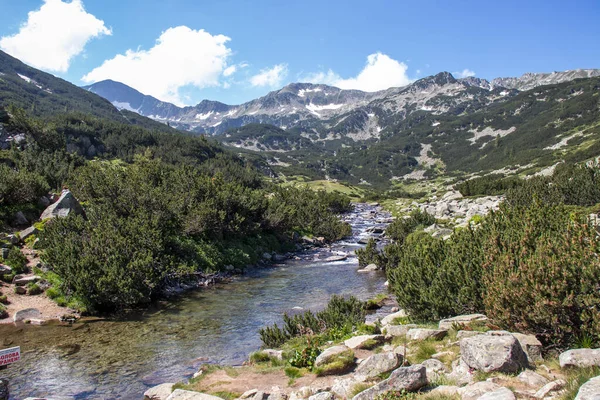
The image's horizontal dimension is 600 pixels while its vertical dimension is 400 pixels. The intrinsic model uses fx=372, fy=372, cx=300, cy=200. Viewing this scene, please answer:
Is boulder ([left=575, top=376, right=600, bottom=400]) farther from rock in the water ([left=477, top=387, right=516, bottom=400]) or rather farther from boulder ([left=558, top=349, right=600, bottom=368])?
boulder ([left=558, top=349, right=600, bottom=368])

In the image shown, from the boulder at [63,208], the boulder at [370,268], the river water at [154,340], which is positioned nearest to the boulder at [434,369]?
the river water at [154,340]

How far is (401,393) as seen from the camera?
290 inches

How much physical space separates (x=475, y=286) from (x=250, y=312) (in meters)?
12.3

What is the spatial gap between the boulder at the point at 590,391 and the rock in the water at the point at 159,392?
9.61 meters

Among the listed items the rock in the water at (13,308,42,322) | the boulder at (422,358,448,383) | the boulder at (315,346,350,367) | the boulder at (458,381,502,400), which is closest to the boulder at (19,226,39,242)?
the rock in the water at (13,308,42,322)

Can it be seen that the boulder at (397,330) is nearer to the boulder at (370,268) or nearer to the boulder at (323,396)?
the boulder at (323,396)

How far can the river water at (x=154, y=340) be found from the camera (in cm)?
1240

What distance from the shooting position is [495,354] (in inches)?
302

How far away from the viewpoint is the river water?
12.4 meters

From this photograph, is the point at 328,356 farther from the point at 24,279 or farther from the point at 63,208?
the point at 63,208

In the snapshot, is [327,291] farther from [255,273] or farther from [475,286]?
[475,286]

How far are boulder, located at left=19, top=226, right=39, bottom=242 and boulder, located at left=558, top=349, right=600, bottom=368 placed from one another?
98.5ft

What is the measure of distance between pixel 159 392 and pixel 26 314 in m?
11.8

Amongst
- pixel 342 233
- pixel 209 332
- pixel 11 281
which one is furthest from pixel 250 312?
pixel 342 233
